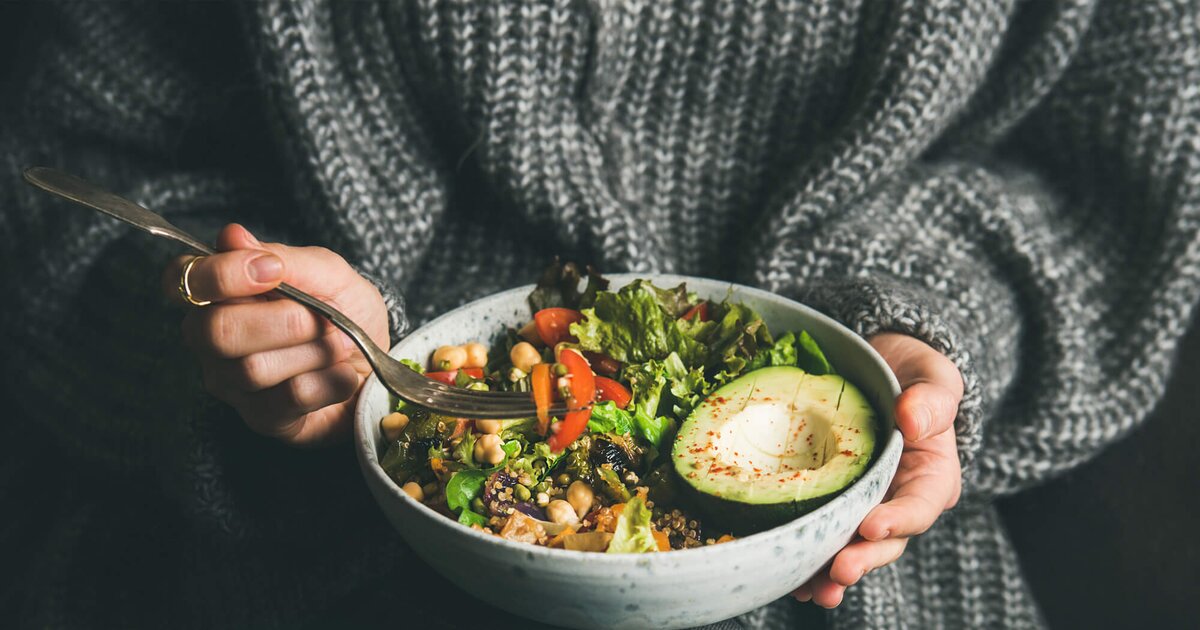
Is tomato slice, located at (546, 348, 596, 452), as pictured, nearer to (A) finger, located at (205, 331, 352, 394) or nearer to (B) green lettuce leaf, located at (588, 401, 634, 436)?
(B) green lettuce leaf, located at (588, 401, 634, 436)

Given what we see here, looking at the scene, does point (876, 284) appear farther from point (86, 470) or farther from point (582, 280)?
point (86, 470)

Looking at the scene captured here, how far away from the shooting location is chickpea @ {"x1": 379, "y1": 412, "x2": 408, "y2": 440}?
2.60 feet

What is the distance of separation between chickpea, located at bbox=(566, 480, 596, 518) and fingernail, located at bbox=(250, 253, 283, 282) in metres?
0.30

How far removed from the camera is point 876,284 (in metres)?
1.00

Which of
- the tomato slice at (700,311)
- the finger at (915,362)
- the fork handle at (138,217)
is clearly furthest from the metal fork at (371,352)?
the finger at (915,362)

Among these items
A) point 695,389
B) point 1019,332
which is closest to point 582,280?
point 695,389

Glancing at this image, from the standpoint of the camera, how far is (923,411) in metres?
0.73

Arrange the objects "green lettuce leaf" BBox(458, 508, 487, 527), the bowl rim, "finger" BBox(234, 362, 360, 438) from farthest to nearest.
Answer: "finger" BBox(234, 362, 360, 438)
"green lettuce leaf" BBox(458, 508, 487, 527)
the bowl rim

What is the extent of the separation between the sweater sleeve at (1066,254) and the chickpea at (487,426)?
442mm

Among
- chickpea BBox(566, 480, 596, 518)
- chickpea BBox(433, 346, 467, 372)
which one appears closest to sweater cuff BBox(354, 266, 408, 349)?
chickpea BBox(433, 346, 467, 372)

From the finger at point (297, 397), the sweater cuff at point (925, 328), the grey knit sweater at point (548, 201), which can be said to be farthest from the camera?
the grey knit sweater at point (548, 201)

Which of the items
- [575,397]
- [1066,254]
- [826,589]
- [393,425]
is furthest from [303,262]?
[1066,254]

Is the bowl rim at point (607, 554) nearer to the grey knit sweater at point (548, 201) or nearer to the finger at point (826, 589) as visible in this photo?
the finger at point (826, 589)

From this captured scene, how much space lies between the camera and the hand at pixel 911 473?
72 cm
